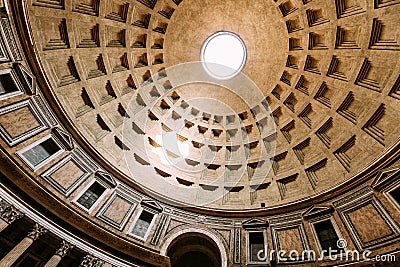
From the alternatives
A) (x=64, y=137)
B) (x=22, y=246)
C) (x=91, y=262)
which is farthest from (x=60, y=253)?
(x=64, y=137)

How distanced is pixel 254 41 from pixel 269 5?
2.78 meters

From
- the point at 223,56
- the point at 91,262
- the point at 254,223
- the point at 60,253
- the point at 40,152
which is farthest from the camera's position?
the point at 223,56

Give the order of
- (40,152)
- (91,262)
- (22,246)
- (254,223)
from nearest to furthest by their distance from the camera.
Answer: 1. (22,246)
2. (91,262)
3. (40,152)
4. (254,223)

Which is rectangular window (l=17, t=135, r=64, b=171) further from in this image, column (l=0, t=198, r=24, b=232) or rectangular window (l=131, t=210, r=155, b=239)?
rectangular window (l=131, t=210, r=155, b=239)

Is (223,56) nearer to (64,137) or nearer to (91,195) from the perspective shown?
(64,137)

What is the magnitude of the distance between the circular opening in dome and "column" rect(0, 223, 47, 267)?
16299 mm

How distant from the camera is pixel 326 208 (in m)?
13.9

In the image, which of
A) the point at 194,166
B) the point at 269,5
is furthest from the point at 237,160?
the point at 269,5

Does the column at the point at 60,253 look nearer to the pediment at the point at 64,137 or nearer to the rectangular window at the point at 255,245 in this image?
the pediment at the point at 64,137

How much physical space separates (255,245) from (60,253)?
365 inches

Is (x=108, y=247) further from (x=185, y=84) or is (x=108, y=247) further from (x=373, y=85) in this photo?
(x=373, y=85)

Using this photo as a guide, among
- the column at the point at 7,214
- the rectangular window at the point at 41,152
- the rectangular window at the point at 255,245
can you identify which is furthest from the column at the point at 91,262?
the rectangular window at the point at 255,245

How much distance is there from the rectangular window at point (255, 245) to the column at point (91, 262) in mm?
7143

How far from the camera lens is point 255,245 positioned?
14.5 metres
